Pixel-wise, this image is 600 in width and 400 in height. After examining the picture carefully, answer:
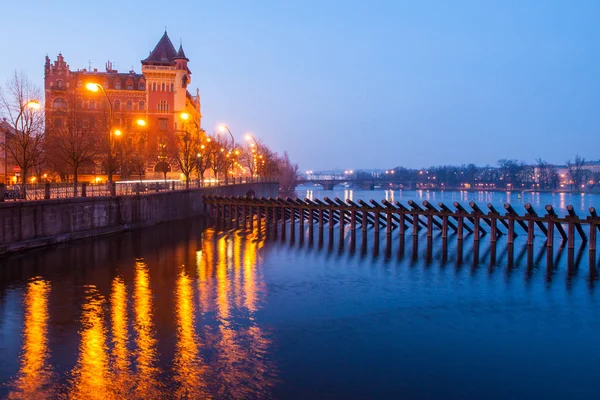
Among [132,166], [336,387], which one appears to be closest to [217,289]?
[336,387]

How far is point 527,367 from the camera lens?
484 inches

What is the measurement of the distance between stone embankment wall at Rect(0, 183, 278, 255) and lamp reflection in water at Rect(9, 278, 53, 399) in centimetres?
975

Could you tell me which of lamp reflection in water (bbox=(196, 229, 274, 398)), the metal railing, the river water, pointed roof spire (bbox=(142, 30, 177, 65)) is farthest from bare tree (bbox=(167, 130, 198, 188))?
the river water

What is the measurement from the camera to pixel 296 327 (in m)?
14.9

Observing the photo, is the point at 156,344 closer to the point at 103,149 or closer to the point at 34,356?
the point at 34,356

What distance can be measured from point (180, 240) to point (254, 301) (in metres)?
17.3

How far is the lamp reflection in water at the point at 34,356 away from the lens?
1027 centimetres

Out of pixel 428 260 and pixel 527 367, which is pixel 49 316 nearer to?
pixel 527 367

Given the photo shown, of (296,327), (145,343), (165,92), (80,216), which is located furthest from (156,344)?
(165,92)

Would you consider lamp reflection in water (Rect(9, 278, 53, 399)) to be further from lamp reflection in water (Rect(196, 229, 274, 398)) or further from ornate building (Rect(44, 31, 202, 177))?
ornate building (Rect(44, 31, 202, 177))

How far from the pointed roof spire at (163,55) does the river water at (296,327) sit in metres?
72.8

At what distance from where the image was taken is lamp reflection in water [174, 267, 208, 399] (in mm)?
10469

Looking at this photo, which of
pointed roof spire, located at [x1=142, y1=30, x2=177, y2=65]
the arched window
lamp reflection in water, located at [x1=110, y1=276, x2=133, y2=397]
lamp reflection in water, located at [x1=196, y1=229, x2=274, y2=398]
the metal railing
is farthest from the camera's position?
pointed roof spire, located at [x1=142, y1=30, x2=177, y2=65]

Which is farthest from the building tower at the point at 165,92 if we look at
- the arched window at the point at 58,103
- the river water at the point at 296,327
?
the river water at the point at 296,327
